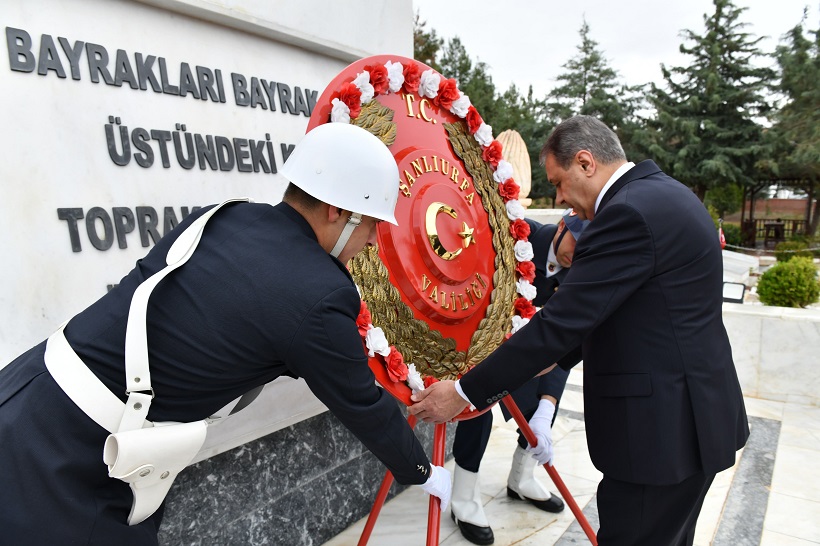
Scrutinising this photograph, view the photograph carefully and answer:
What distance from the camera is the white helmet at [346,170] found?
160 cm

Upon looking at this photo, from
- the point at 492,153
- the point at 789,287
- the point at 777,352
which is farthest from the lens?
the point at 789,287

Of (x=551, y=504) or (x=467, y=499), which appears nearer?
(x=467, y=499)

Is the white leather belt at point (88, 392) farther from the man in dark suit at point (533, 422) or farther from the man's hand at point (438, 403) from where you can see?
the man in dark suit at point (533, 422)

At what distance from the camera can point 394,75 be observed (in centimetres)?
235

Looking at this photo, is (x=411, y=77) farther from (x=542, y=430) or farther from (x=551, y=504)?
(x=551, y=504)

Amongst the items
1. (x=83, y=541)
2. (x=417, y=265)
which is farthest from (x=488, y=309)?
(x=83, y=541)

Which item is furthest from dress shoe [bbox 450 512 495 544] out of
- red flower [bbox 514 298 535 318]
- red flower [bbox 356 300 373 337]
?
red flower [bbox 356 300 373 337]

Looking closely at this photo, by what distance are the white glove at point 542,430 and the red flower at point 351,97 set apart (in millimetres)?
1766

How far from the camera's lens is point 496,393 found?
2.16 m

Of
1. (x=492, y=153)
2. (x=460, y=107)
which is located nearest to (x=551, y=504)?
(x=492, y=153)

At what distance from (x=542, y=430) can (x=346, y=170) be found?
1.95 metres

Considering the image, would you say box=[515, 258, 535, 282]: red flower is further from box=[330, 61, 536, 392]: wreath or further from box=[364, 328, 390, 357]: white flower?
box=[364, 328, 390, 357]: white flower

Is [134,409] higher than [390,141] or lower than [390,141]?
lower

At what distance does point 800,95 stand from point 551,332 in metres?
28.0
